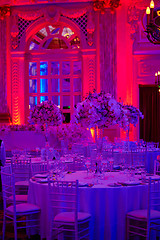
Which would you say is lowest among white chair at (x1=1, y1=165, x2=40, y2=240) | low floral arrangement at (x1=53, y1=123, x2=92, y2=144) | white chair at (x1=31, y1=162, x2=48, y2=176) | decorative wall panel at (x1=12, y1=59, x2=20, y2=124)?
white chair at (x1=1, y1=165, x2=40, y2=240)

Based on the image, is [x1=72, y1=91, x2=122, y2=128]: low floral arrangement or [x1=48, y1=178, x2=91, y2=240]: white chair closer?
[x1=48, y1=178, x2=91, y2=240]: white chair

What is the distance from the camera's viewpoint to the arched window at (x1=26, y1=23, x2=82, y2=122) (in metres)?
12.2

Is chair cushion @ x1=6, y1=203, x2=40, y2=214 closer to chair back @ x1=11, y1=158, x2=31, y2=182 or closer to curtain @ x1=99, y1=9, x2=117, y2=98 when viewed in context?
chair back @ x1=11, y1=158, x2=31, y2=182

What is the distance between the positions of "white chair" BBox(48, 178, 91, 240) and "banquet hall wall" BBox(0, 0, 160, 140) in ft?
25.3

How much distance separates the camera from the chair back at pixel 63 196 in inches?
144

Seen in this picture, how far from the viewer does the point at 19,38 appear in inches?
475

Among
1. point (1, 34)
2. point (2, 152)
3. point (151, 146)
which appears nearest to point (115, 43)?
point (1, 34)

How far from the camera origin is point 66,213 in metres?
3.83

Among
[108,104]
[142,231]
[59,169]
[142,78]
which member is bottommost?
[142,231]

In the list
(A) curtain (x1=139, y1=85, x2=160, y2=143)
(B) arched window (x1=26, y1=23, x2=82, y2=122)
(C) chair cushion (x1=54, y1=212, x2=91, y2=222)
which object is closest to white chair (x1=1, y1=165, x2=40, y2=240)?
(C) chair cushion (x1=54, y1=212, x2=91, y2=222)

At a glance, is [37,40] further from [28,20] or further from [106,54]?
[106,54]

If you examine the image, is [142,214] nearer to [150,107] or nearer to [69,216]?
[69,216]

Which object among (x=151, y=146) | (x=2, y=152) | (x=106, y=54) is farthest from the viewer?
(x=106, y=54)

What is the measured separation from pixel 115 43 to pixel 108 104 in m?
7.85
